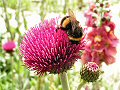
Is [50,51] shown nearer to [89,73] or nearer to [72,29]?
[72,29]

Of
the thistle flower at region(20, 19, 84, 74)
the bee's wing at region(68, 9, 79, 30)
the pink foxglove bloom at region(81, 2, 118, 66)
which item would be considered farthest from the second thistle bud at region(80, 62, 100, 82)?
the pink foxglove bloom at region(81, 2, 118, 66)

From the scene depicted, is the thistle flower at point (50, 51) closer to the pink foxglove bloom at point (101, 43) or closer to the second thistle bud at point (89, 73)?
the second thistle bud at point (89, 73)

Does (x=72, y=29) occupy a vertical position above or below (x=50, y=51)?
above

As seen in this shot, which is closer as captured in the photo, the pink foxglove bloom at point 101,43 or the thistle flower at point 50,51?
the thistle flower at point 50,51

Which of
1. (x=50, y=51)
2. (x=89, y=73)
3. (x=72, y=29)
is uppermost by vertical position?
(x=72, y=29)

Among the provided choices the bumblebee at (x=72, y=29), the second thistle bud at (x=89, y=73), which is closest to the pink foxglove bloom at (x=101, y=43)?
the second thistle bud at (x=89, y=73)

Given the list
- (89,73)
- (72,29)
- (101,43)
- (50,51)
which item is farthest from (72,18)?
(101,43)

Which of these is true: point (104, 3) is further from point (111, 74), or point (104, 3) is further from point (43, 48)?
point (111, 74)

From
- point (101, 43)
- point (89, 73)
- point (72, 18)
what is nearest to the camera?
point (72, 18)

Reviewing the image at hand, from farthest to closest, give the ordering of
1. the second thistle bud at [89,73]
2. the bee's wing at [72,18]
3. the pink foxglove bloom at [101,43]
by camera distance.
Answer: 1. the pink foxglove bloom at [101,43]
2. the second thistle bud at [89,73]
3. the bee's wing at [72,18]
